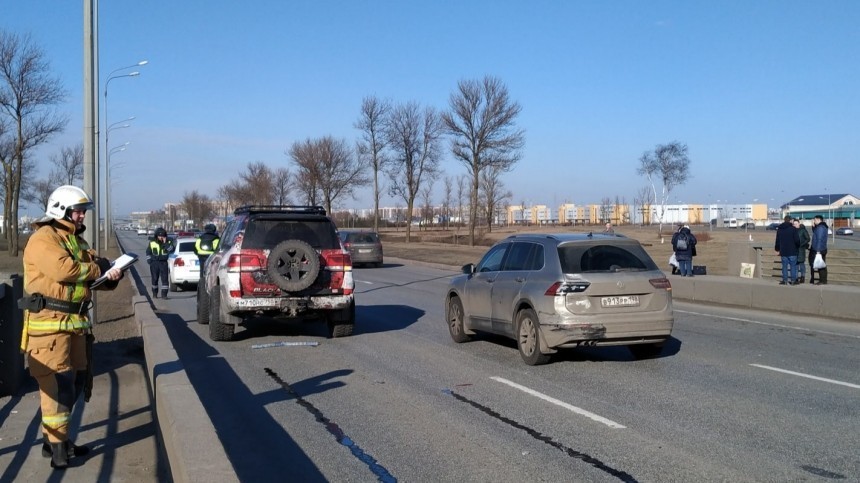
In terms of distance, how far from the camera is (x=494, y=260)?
446 inches

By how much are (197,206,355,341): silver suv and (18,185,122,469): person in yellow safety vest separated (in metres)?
5.62

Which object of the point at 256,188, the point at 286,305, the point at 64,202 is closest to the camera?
the point at 64,202

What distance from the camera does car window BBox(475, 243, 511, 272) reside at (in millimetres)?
11109

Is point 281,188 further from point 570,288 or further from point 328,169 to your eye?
point 570,288

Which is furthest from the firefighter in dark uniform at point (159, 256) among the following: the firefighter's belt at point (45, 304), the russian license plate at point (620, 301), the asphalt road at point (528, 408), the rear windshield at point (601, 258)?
the firefighter's belt at point (45, 304)

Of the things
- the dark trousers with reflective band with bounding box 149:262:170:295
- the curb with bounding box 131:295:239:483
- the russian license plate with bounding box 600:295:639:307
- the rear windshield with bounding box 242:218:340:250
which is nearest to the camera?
the curb with bounding box 131:295:239:483

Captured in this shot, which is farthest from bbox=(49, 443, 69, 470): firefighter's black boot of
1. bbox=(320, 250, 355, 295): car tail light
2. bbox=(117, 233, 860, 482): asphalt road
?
bbox=(320, 250, 355, 295): car tail light

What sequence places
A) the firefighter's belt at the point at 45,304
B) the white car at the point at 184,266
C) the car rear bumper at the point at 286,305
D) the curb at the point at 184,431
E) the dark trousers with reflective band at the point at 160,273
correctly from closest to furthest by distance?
the curb at the point at 184,431, the firefighter's belt at the point at 45,304, the car rear bumper at the point at 286,305, the dark trousers with reflective band at the point at 160,273, the white car at the point at 184,266

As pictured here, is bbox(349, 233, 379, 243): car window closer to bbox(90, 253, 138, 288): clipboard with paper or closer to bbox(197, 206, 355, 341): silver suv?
bbox(197, 206, 355, 341): silver suv

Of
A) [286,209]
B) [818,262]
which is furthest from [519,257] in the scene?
[818,262]

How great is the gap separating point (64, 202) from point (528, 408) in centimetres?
452

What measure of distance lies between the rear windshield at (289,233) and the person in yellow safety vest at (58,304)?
5973mm

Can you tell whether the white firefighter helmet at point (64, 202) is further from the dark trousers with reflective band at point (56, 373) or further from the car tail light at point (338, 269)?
the car tail light at point (338, 269)

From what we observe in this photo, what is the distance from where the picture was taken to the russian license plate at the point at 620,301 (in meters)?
9.34
